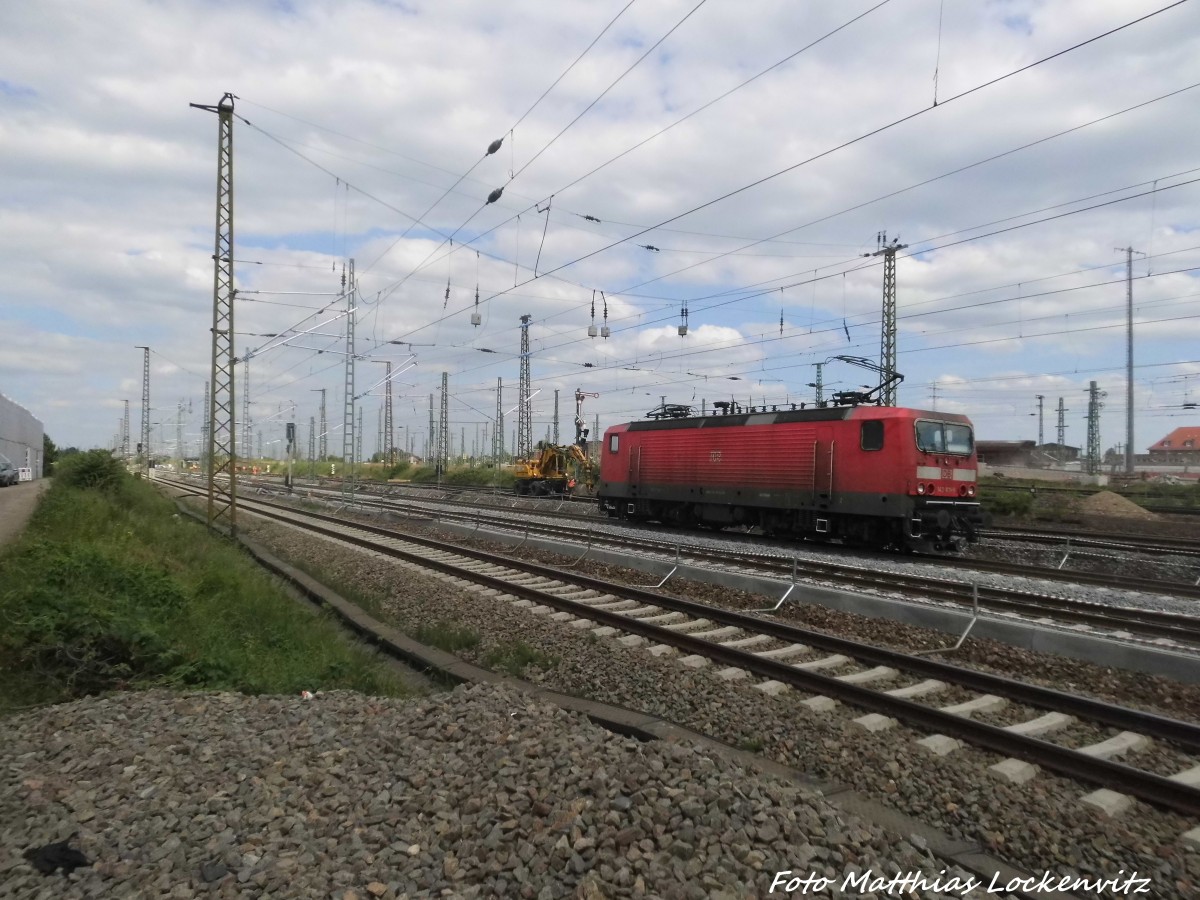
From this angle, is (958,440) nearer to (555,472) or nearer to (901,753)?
(901,753)

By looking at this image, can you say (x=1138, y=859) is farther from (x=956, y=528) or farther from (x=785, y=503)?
(x=785, y=503)

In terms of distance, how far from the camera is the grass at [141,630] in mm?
7344

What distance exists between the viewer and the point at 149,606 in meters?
9.13

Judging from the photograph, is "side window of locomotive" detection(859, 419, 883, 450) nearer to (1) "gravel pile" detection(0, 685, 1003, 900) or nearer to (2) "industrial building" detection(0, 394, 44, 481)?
(1) "gravel pile" detection(0, 685, 1003, 900)

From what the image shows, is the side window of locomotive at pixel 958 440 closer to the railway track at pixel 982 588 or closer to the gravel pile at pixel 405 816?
the railway track at pixel 982 588

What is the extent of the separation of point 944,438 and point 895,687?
A: 38.2 ft

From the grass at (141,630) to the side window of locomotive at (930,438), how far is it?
1258cm

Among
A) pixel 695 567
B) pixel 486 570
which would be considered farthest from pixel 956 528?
pixel 486 570

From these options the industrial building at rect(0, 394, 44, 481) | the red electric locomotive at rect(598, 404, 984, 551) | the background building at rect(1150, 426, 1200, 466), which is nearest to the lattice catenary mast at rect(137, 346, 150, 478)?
the industrial building at rect(0, 394, 44, 481)

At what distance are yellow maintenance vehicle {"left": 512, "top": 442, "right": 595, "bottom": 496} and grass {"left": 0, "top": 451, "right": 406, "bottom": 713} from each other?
29.7m

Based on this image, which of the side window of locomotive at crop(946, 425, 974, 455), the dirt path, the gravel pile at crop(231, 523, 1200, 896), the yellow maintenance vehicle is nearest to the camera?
the gravel pile at crop(231, 523, 1200, 896)

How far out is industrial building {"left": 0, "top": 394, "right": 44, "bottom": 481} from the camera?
39572mm

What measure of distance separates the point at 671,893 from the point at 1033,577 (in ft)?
45.8

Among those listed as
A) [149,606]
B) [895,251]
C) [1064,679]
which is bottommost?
[1064,679]
